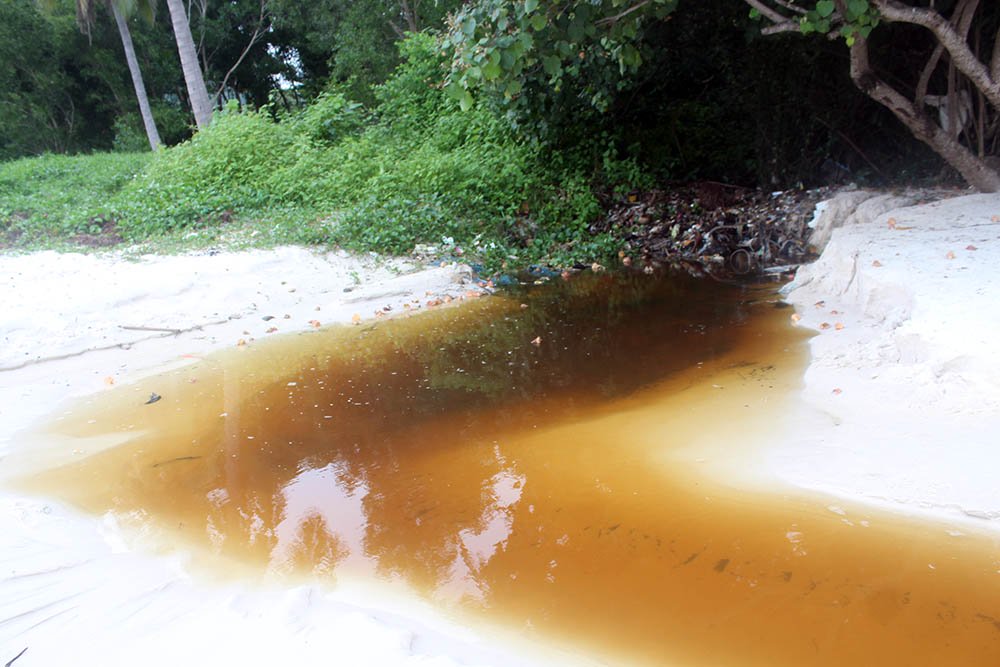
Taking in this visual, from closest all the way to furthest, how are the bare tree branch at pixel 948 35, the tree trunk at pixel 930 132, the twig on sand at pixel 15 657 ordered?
the twig on sand at pixel 15 657 < the bare tree branch at pixel 948 35 < the tree trunk at pixel 930 132

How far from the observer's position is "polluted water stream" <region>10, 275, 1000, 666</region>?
2.99 metres

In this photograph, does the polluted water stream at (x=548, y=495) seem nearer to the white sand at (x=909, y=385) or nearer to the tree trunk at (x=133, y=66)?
the white sand at (x=909, y=385)

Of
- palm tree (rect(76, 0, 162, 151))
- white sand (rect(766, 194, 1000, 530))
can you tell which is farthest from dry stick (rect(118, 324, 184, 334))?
palm tree (rect(76, 0, 162, 151))

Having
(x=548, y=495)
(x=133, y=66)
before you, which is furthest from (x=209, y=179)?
(x=548, y=495)

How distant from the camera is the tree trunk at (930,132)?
7959 millimetres

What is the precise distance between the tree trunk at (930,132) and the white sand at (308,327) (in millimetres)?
744

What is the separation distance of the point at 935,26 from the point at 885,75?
2691 millimetres

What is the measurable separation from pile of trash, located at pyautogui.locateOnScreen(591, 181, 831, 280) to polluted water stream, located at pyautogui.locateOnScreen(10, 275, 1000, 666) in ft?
8.54

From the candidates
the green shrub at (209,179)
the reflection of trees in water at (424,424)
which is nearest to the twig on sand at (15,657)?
the reflection of trees in water at (424,424)

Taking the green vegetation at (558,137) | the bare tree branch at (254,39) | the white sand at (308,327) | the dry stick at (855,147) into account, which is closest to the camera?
the white sand at (308,327)

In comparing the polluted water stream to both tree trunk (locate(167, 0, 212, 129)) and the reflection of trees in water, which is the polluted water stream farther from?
tree trunk (locate(167, 0, 212, 129))

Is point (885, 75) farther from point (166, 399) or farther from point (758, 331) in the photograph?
point (166, 399)

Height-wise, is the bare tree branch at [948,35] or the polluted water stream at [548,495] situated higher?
the bare tree branch at [948,35]

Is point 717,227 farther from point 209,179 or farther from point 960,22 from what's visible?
point 209,179
